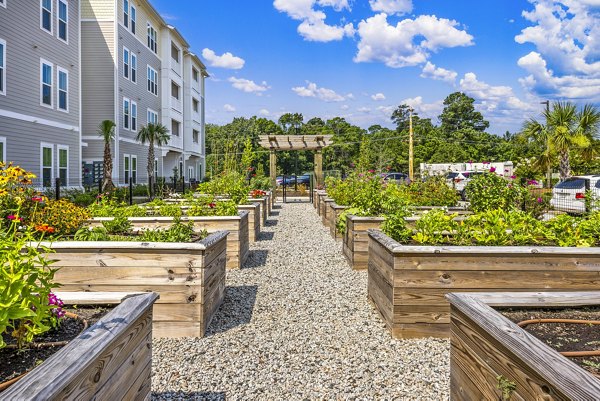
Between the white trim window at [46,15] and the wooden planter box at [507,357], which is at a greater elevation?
the white trim window at [46,15]

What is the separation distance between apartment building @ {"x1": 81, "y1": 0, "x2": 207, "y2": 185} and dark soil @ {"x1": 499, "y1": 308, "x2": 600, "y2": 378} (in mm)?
19299

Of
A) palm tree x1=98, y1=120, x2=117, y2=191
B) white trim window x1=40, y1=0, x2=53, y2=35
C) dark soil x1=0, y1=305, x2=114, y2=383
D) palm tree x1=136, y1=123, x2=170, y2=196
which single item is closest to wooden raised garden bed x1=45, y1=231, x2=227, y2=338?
dark soil x1=0, y1=305, x2=114, y2=383

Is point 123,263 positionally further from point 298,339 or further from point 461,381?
point 461,381

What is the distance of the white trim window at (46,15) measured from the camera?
15164 mm

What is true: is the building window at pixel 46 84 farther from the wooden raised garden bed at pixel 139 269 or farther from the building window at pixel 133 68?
the wooden raised garden bed at pixel 139 269

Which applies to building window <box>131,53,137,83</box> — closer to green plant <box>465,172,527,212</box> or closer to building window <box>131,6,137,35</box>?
building window <box>131,6,137,35</box>

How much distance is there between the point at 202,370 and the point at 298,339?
1.00 m

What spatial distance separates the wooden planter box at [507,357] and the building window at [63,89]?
1749 centimetres

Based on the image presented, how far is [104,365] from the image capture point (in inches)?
74.5

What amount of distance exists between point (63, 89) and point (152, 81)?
9355 millimetres

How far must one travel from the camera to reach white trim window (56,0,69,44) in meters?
16.3

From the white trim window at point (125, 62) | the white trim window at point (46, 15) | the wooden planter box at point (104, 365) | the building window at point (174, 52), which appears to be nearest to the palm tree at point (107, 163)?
the white trim window at point (46, 15)

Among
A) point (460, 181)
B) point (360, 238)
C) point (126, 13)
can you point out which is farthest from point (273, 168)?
point (360, 238)

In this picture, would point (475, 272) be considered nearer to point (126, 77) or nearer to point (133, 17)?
point (126, 77)
